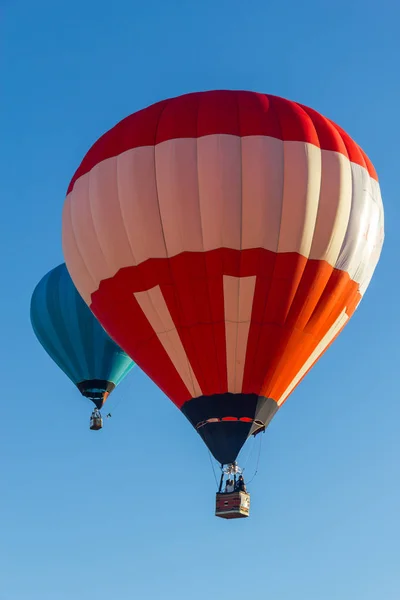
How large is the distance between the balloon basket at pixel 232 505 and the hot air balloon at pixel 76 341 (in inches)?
299

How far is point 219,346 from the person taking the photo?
18.7 metres

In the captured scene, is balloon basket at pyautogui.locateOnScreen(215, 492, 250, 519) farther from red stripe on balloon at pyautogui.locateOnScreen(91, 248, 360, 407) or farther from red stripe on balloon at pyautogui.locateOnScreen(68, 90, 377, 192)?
red stripe on balloon at pyautogui.locateOnScreen(68, 90, 377, 192)

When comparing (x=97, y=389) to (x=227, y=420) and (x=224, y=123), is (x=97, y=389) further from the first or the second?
(x=224, y=123)

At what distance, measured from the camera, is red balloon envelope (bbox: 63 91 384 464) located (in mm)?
18594

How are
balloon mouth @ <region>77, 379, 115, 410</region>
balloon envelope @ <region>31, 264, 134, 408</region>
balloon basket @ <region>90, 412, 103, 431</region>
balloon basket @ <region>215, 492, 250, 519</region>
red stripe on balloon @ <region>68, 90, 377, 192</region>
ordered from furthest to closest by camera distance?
balloon basket @ <region>90, 412, 103, 431</region> → balloon mouth @ <region>77, 379, 115, 410</region> → balloon envelope @ <region>31, 264, 134, 408</region> → red stripe on balloon @ <region>68, 90, 377, 192</region> → balloon basket @ <region>215, 492, 250, 519</region>

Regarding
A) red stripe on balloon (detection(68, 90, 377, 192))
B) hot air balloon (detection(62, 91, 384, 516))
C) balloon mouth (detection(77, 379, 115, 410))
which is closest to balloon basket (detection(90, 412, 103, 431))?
balloon mouth (detection(77, 379, 115, 410))

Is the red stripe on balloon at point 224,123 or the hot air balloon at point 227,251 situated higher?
the red stripe on balloon at point 224,123

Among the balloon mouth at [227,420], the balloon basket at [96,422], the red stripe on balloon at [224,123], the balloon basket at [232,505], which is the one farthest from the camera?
the balloon basket at [96,422]

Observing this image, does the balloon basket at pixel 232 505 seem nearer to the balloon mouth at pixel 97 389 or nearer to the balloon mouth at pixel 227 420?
the balloon mouth at pixel 227 420

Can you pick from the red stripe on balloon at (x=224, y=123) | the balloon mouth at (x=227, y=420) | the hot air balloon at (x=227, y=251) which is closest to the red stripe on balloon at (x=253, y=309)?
the hot air balloon at (x=227, y=251)

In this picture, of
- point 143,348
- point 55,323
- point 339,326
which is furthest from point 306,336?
point 55,323

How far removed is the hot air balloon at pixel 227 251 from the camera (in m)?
18.6

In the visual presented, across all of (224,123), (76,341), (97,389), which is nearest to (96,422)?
(97,389)

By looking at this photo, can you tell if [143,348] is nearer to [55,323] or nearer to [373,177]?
[373,177]
